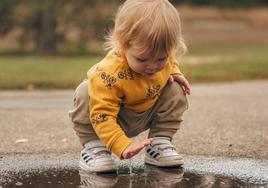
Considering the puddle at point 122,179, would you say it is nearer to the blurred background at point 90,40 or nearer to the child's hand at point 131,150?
the child's hand at point 131,150

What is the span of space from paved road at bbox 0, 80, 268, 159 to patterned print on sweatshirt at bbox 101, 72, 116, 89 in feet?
3.19

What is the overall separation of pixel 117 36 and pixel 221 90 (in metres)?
5.89

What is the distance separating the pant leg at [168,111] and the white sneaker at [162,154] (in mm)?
43

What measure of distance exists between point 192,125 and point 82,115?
1996 millimetres

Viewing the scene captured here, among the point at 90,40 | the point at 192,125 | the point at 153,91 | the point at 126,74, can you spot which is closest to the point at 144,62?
the point at 126,74

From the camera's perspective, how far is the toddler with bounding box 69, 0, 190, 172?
10.5 ft

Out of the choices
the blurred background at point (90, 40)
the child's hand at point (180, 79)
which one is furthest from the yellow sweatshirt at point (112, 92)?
the blurred background at point (90, 40)

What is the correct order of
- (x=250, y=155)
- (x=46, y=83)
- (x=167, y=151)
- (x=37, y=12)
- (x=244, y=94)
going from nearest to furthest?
(x=167, y=151) < (x=250, y=155) < (x=244, y=94) < (x=46, y=83) < (x=37, y=12)

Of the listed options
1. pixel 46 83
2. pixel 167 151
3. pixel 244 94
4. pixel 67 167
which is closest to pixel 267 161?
pixel 167 151

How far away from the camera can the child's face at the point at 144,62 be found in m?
3.21

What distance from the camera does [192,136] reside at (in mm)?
4754

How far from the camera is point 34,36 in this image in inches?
965

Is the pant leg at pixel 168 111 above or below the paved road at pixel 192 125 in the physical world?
above

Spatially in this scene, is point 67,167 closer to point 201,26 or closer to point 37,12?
→ point 37,12
